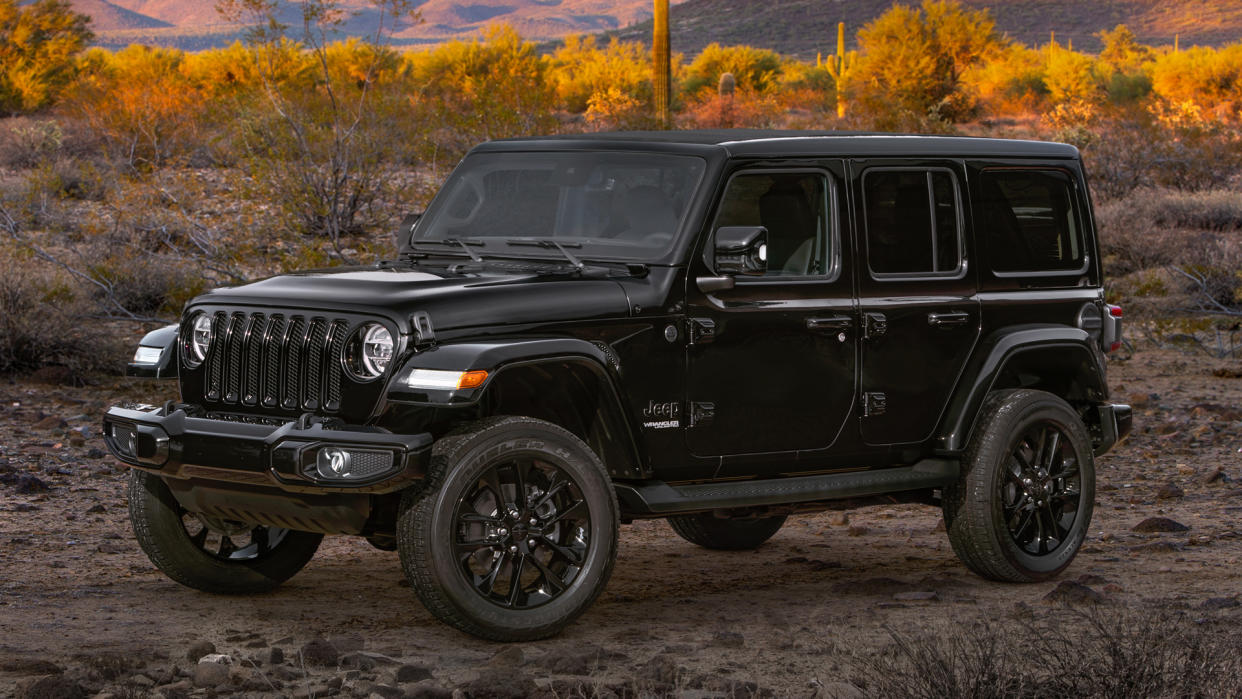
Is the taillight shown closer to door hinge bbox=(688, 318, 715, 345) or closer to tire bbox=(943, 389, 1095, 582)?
tire bbox=(943, 389, 1095, 582)

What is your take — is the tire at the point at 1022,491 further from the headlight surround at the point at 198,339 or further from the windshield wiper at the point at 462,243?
the headlight surround at the point at 198,339

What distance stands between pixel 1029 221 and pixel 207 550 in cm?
407

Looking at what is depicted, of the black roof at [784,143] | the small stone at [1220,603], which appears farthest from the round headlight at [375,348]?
the small stone at [1220,603]

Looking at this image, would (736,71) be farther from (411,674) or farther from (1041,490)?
(411,674)

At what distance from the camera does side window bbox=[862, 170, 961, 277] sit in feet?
22.9

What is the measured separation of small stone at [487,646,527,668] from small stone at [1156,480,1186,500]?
18.2ft

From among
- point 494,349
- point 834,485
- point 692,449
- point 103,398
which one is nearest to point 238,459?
point 494,349

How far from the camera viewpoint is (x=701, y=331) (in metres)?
6.30

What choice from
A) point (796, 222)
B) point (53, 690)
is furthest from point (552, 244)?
point (53, 690)

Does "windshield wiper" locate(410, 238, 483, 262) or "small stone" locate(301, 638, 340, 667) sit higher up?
"windshield wiper" locate(410, 238, 483, 262)

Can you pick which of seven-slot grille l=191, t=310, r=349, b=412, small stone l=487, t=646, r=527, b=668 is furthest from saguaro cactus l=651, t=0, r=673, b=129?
small stone l=487, t=646, r=527, b=668

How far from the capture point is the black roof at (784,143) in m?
6.66

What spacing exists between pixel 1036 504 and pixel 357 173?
12123 mm

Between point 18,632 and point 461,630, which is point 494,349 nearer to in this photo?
point 461,630
